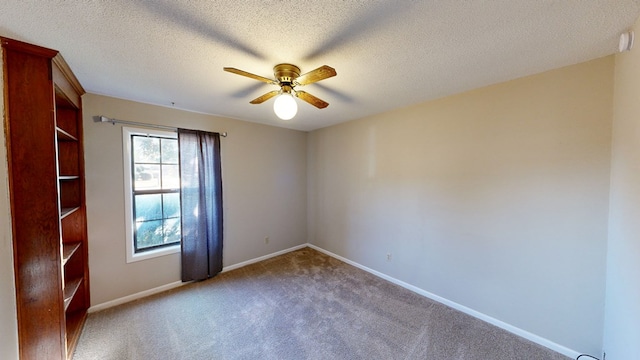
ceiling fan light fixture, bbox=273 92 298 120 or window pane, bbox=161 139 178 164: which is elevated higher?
ceiling fan light fixture, bbox=273 92 298 120

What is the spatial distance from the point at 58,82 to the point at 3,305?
156cm

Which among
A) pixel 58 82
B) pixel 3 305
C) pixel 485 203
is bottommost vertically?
pixel 3 305

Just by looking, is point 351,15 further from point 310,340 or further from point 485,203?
point 310,340

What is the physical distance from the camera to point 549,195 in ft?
6.05

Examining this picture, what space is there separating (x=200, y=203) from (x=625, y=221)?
388 centimetres

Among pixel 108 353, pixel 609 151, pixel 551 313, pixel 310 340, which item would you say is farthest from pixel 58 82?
pixel 551 313

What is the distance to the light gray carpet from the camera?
1.81m

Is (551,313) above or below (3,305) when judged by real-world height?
below

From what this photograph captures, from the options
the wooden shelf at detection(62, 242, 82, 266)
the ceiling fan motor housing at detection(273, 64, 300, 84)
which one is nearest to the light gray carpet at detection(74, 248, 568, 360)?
the wooden shelf at detection(62, 242, 82, 266)

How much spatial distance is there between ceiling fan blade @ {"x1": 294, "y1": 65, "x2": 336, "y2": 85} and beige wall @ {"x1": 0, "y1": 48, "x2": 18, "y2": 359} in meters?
1.85

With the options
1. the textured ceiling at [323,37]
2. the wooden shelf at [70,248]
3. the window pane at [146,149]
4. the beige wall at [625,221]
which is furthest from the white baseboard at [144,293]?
the beige wall at [625,221]

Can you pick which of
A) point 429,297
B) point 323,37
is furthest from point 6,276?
point 429,297

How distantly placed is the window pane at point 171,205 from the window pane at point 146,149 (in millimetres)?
485

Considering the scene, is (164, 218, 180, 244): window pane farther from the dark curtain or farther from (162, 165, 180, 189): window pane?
(162, 165, 180, 189): window pane
